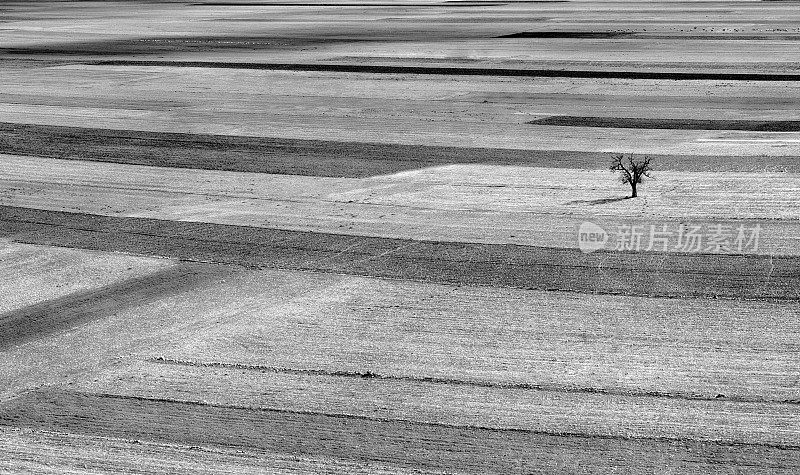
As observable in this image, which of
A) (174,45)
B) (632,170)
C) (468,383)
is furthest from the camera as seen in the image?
(174,45)

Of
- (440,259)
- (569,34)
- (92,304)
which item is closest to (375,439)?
(92,304)

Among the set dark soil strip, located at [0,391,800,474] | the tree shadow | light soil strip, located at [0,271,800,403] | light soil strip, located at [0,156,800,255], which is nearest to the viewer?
dark soil strip, located at [0,391,800,474]

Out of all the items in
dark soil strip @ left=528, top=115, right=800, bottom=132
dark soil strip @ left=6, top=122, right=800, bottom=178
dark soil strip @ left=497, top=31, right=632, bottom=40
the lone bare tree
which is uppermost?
dark soil strip @ left=497, top=31, right=632, bottom=40

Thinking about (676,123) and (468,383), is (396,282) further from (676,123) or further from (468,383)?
(676,123)

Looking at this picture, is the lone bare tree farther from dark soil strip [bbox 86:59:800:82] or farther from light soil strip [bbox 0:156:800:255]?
dark soil strip [bbox 86:59:800:82]

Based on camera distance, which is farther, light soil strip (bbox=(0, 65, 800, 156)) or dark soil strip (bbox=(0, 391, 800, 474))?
light soil strip (bbox=(0, 65, 800, 156))

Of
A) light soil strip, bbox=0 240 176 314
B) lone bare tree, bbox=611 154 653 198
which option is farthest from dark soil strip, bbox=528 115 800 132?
light soil strip, bbox=0 240 176 314

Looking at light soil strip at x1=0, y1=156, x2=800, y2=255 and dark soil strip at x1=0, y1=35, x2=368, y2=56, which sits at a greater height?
dark soil strip at x1=0, y1=35, x2=368, y2=56
